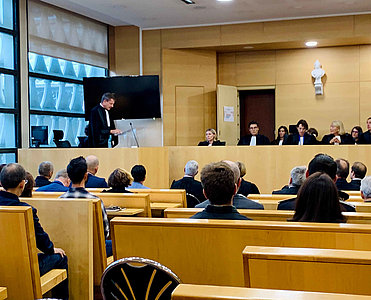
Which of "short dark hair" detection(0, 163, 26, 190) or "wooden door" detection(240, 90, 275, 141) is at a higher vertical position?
"wooden door" detection(240, 90, 275, 141)

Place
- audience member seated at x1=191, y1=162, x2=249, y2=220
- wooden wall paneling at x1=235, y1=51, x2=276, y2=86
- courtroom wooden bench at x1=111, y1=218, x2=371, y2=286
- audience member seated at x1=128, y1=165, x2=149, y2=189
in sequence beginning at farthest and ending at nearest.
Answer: wooden wall paneling at x1=235, y1=51, x2=276, y2=86 < audience member seated at x1=128, y1=165, x2=149, y2=189 < audience member seated at x1=191, y1=162, x2=249, y2=220 < courtroom wooden bench at x1=111, y1=218, x2=371, y2=286

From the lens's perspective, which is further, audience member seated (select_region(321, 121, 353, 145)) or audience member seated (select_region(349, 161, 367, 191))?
audience member seated (select_region(321, 121, 353, 145))

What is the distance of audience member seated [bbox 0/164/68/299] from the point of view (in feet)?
10.3

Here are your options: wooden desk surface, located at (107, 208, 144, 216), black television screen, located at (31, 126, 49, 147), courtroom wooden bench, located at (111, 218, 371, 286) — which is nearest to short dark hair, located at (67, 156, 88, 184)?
wooden desk surface, located at (107, 208, 144, 216)

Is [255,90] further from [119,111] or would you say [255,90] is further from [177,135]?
[119,111]

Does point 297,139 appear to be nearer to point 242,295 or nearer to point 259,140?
point 259,140

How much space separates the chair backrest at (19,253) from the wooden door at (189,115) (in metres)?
7.77

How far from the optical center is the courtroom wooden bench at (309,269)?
193 centimetres

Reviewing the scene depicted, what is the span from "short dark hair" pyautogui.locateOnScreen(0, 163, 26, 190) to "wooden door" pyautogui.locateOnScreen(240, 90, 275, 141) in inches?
340

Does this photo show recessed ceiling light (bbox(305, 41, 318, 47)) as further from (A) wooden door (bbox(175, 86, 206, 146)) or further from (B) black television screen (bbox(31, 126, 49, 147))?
(B) black television screen (bbox(31, 126, 49, 147))

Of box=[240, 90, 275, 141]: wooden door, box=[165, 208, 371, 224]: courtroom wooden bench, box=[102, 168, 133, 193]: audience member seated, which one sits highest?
box=[240, 90, 275, 141]: wooden door

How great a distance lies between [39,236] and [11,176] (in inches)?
17.9

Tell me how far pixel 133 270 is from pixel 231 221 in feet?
3.01

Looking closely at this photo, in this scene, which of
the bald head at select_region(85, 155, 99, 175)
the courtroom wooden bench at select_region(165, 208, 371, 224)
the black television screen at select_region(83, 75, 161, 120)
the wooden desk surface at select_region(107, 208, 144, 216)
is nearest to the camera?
the courtroom wooden bench at select_region(165, 208, 371, 224)
